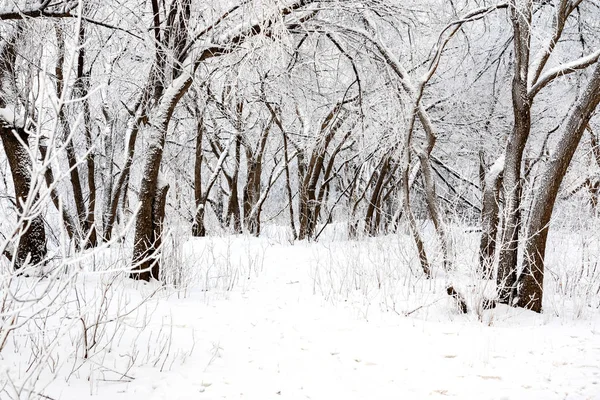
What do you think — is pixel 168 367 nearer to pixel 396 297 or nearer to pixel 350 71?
pixel 396 297

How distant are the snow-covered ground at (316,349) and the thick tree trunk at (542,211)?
0.26m

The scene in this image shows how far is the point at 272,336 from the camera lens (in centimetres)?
433

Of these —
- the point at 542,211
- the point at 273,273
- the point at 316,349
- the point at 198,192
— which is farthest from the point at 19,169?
the point at 198,192

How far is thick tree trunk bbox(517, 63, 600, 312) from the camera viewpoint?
5184mm

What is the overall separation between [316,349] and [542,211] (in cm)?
334

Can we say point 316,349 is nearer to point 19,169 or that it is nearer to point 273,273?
point 273,273

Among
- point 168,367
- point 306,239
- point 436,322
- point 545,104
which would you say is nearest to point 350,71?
point 306,239

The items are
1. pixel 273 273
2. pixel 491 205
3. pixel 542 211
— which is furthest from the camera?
pixel 273 273

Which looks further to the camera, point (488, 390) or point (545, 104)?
point (545, 104)

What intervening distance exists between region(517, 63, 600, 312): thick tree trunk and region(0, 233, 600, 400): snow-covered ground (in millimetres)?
258

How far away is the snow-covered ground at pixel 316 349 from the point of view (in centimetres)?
307

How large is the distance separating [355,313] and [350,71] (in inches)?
284

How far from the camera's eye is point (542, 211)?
5367mm

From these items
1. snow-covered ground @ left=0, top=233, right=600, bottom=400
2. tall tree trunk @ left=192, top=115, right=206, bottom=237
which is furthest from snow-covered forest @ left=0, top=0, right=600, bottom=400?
tall tree trunk @ left=192, top=115, right=206, bottom=237
